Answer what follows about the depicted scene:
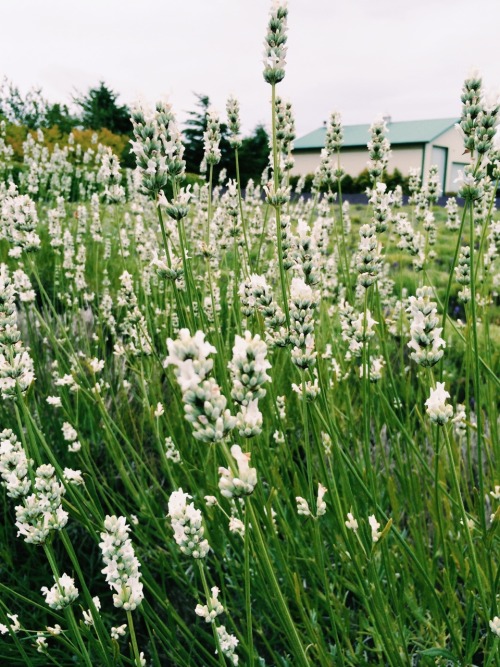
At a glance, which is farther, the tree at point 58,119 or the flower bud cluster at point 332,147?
the tree at point 58,119

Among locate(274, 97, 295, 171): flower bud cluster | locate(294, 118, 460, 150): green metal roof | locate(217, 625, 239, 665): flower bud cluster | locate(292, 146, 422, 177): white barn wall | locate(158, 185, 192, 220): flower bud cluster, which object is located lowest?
locate(217, 625, 239, 665): flower bud cluster

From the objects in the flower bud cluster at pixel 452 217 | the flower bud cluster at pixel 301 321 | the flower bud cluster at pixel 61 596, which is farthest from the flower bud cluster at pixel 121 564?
the flower bud cluster at pixel 452 217

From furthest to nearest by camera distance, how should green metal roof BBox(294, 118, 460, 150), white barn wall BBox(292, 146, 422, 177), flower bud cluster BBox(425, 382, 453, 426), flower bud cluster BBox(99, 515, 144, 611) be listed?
1. green metal roof BBox(294, 118, 460, 150)
2. white barn wall BBox(292, 146, 422, 177)
3. flower bud cluster BBox(425, 382, 453, 426)
4. flower bud cluster BBox(99, 515, 144, 611)

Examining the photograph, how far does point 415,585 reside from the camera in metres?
2.16

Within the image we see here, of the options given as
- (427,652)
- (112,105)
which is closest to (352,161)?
(112,105)

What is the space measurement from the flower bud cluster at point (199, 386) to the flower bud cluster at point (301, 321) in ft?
1.40

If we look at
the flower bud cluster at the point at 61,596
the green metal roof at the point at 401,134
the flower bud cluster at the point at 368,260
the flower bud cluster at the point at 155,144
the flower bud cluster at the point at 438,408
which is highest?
the green metal roof at the point at 401,134

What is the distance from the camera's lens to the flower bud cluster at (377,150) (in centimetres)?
202

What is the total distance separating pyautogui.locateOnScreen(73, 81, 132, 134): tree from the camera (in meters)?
23.2

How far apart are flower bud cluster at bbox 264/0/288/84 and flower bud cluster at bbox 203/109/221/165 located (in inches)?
19.4

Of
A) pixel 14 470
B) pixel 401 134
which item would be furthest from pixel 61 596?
pixel 401 134

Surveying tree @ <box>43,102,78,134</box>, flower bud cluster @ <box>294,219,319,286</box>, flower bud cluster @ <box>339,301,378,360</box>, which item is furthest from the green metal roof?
flower bud cluster @ <box>294,219,319,286</box>

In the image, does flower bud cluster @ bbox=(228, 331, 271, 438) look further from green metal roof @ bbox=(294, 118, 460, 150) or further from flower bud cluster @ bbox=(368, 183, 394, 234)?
green metal roof @ bbox=(294, 118, 460, 150)

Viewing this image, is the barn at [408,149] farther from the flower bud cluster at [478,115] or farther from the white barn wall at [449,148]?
the flower bud cluster at [478,115]
